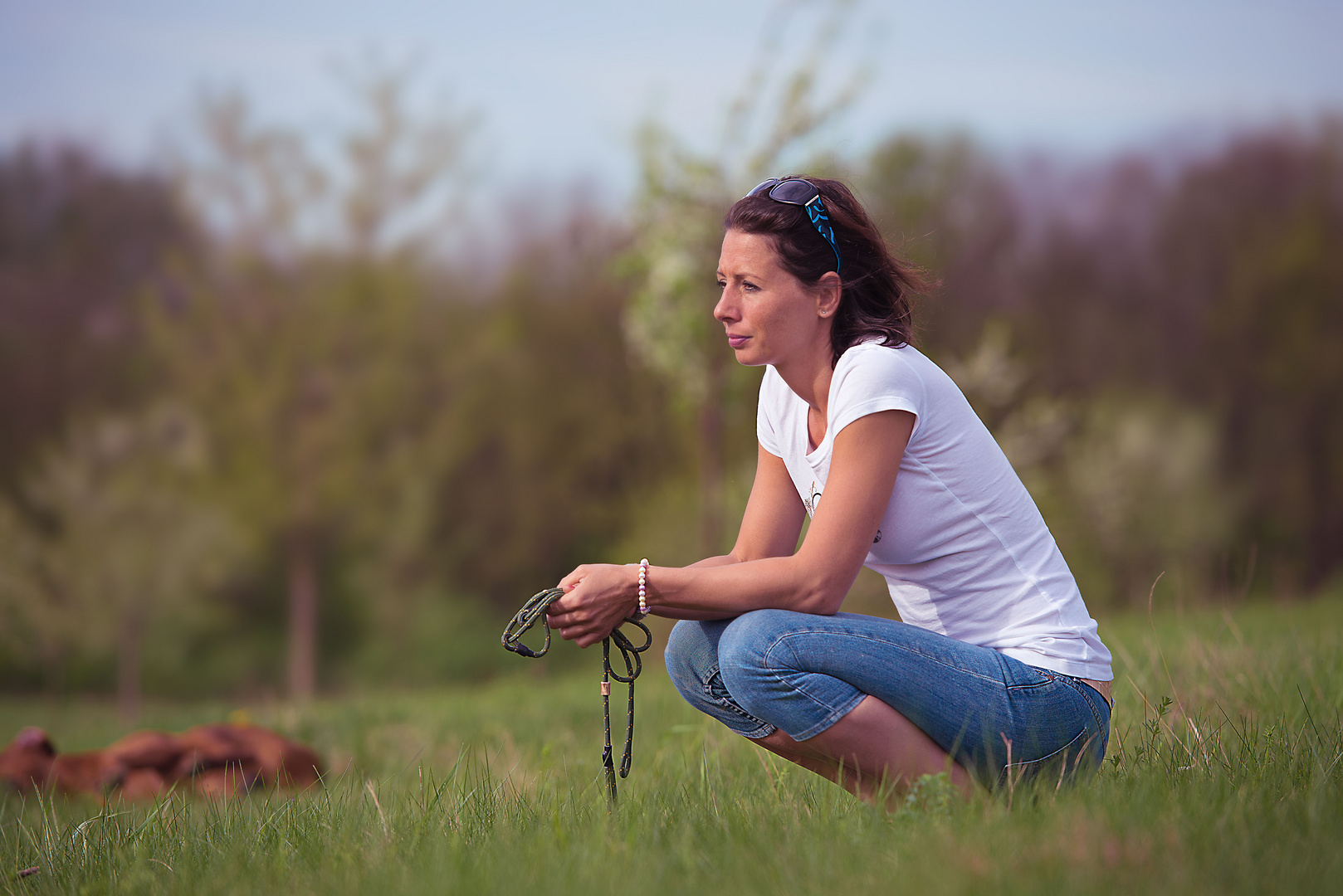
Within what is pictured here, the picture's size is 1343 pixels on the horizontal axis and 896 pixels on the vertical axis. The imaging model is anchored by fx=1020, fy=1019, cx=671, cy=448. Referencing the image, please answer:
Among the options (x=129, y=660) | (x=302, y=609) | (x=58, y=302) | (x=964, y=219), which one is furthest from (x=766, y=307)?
(x=58, y=302)

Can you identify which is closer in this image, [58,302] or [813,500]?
[813,500]

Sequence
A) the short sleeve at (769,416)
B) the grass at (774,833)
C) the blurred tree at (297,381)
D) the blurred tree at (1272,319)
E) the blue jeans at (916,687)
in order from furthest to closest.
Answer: the blurred tree at (1272,319) → the blurred tree at (297,381) → the short sleeve at (769,416) → the blue jeans at (916,687) → the grass at (774,833)

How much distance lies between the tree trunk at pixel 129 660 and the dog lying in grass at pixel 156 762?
12.5m

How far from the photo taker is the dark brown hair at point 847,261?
7.72 ft

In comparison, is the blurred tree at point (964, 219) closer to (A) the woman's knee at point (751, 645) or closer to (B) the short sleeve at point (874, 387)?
(B) the short sleeve at point (874, 387)

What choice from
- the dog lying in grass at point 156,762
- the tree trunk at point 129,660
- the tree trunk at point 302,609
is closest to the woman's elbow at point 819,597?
the dog lying in grass at point 156,762

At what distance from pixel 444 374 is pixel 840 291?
14.3m

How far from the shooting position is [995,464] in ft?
7.48

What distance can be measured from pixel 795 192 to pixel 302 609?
14671mm

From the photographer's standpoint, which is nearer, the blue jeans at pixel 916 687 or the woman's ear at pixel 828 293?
the blue jeans at pixel 916 687

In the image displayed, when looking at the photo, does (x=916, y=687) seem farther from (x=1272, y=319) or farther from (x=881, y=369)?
(x=1272, y=319)

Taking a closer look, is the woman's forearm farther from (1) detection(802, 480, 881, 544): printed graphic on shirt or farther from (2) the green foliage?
(2) the green foliage

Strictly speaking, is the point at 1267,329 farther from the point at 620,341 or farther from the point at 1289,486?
the point at 620,341

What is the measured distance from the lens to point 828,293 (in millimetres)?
2408
